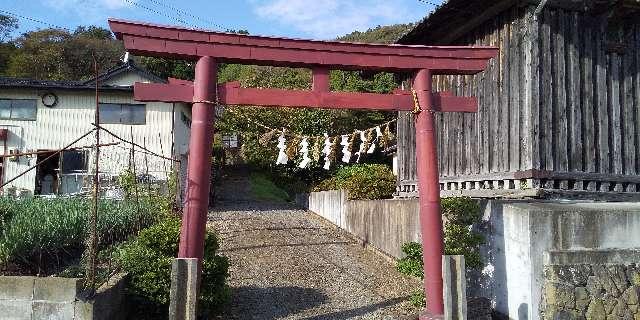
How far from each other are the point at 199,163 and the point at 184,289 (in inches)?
61.7

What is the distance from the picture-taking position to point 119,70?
22.4 metres

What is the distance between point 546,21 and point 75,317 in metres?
8.98

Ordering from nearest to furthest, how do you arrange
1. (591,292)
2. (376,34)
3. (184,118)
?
(591,292), (184,118), (376,34)

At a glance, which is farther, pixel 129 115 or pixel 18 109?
pixel 129 115

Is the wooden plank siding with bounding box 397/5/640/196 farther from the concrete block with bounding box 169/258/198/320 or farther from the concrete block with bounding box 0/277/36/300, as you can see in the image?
the concrete block with bounding box 0/277/36/300

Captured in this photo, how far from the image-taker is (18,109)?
20.6 metres

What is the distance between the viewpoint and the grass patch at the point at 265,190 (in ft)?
84.0

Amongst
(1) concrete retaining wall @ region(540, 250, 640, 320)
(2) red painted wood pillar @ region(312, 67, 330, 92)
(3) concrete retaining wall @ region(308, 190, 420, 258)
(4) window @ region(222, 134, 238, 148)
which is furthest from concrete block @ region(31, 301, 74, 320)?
(4) window @ region(222, 134, 238, 148)

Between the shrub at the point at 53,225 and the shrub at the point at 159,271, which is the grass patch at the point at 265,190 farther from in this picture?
the shrub at the point at 159,271

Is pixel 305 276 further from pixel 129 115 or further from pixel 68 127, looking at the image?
pixel 68 127

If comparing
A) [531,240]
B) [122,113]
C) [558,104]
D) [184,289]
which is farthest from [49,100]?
[531,240]

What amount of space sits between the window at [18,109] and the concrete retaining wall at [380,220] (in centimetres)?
1348

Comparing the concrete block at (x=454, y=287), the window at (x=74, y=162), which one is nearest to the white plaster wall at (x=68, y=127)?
the window at (x=74, y=162)

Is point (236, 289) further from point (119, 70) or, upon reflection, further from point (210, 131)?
point (119, 70)
